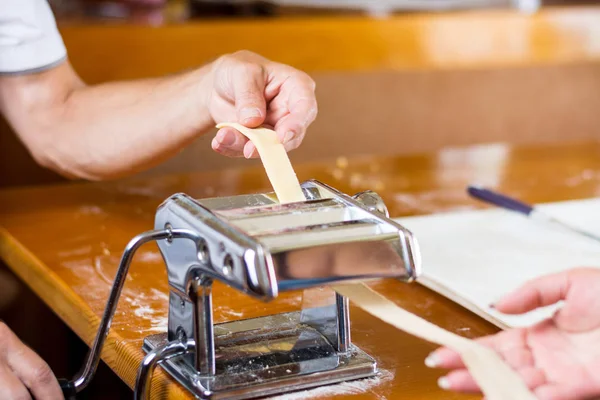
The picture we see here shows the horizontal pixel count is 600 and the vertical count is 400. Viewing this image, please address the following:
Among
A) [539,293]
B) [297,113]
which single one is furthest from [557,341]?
[297,113]

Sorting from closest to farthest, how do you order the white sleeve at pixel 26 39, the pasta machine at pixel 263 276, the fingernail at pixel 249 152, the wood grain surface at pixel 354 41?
the pasta machine at pixel 263 276 → the fingernail at pixel 249 152 → the white sleeve at pixel 26 39 → the wood grain surface at pixel 354 41

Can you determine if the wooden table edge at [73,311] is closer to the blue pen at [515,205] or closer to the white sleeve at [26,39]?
the white sleeve at [26,39]

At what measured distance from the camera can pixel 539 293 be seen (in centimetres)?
89

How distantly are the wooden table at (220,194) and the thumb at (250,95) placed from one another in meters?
0.23

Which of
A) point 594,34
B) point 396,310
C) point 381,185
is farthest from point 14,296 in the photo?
point 594,34

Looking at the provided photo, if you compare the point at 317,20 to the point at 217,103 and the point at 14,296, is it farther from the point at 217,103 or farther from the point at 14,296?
the point at 217,103

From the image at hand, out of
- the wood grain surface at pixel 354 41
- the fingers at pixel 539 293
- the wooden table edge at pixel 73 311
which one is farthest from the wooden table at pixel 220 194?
the wood grain surface at pixel 354 41

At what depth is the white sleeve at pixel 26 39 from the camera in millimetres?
1613

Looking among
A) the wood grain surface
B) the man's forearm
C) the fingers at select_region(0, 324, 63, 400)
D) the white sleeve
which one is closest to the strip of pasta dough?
the fingers at select_region(0, 324, 63, 400)

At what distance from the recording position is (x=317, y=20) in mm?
2617

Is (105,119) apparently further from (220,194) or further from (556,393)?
(556,393)

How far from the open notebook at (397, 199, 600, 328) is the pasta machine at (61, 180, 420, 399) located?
235 millimetres

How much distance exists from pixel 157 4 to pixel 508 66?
3.56 ft

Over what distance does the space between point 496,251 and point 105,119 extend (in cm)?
68
